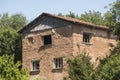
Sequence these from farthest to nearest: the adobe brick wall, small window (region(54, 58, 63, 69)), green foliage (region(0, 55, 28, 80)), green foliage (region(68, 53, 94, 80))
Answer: small window (region(54, 58, 63, 69)) → the adobe brick wall → green foliage (region(68, 53, 94, 80)) → green foliage (region(0, 55, 28, 80))

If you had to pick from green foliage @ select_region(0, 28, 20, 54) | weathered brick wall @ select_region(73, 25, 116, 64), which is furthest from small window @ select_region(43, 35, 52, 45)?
green foliage @ select_region(0, 28, 20, 54)

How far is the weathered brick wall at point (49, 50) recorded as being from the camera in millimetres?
36312

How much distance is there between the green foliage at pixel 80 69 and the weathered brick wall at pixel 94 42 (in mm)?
4167

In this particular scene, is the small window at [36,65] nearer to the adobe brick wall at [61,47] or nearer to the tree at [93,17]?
the adobe brick wall at [61,47]

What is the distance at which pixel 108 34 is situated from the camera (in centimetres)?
3994

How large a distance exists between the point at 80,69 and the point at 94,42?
796 cm

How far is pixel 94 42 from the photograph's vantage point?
38.2m

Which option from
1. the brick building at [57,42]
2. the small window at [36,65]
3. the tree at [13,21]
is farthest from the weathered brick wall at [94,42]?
the tree at [13,21]

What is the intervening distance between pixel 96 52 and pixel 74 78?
27.7ft

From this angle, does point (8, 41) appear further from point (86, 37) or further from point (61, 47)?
point (86, 37)

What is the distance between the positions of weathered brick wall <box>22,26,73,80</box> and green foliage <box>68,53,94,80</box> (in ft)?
15.3

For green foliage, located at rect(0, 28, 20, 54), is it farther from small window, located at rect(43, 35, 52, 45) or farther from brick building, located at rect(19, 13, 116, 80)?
small window, located at rect(43, 35, 52, 45)

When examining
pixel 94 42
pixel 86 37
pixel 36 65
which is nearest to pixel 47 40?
pixel 36 65

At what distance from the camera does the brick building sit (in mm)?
36281
